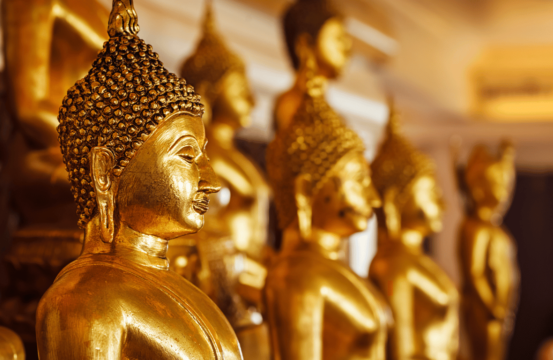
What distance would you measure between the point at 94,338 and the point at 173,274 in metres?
0.16

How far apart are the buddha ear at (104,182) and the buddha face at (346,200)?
0.54 metres

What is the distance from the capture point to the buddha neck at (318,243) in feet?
4.37

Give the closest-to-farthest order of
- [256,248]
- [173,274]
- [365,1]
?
[173,274], [256,248], [365,1]

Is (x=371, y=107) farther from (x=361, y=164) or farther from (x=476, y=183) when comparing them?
(x=361, y=164)

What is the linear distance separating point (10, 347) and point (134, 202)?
0.25m

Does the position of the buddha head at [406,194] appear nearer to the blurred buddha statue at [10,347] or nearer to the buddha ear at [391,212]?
the buddha ear at [391,212]

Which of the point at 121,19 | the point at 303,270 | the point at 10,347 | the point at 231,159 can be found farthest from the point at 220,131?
the point at 10,347

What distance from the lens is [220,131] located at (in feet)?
5.80

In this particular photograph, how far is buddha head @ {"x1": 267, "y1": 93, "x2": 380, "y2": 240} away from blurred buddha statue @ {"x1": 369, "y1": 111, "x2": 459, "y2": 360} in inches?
15.4

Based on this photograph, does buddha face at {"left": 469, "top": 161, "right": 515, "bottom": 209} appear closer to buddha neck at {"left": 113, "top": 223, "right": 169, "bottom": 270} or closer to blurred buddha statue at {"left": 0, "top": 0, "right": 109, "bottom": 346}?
blurred buddha statue at {"left": 0, "top": 0, "right": 109, "bottom": 346}

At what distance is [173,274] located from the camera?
916mm

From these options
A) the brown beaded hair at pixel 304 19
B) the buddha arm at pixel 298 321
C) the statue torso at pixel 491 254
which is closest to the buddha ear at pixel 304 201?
the buddha arm at pixel 298 321

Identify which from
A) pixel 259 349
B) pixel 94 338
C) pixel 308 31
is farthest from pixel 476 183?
pixel 94 338

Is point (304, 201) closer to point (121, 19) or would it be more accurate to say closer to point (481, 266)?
point (121, 19)
